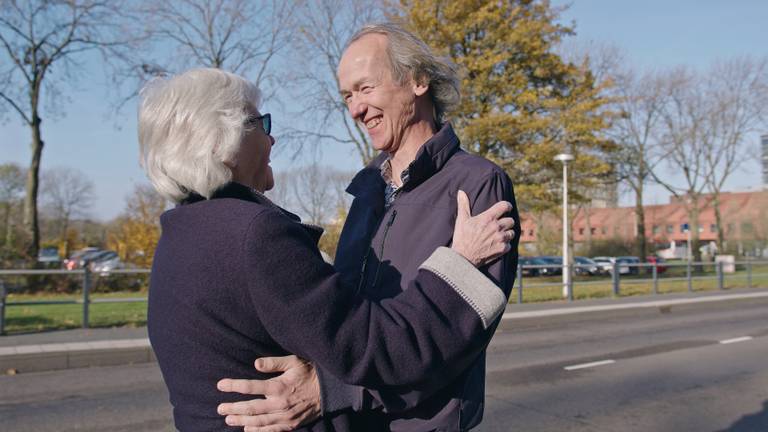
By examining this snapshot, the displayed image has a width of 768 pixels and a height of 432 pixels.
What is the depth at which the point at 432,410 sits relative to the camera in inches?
60.5

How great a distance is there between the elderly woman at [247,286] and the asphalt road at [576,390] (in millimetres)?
4346

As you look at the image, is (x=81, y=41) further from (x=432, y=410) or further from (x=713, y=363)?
(x=432, y=410)

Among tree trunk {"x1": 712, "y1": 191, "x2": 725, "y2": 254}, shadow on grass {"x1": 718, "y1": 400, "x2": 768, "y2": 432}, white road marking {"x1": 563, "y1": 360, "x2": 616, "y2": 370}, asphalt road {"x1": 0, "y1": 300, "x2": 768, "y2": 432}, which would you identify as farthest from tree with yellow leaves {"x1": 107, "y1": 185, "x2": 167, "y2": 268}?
tree trunk {"x1": 712, "y1": 191, "x2": 725, "y2": 254}

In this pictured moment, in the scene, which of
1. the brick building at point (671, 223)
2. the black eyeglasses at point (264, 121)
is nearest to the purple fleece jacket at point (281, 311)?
the black eyeglasses at point (264, 121)

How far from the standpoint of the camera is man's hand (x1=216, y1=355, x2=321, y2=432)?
140 cm

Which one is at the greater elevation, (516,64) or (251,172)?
(516,64)

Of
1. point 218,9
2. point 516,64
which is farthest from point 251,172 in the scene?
point 516,64

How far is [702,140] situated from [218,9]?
114 feet

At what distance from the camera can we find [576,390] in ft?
22.5

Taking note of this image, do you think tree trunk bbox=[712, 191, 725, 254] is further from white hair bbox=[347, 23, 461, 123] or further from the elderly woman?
the elderly woman

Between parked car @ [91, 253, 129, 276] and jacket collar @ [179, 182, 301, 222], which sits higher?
jacket collar @ [179, 182, 301, 222]

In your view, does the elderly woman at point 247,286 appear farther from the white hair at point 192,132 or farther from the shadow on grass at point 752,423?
the shadow on grass at point 752,423

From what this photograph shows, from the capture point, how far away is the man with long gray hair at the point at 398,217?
142cm

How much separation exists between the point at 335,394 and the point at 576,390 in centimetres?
607
